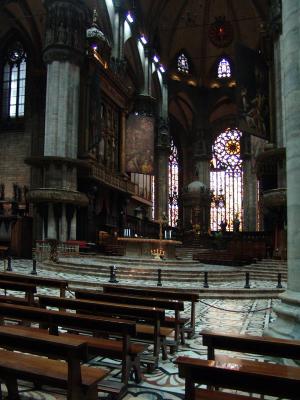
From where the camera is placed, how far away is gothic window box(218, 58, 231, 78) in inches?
1927

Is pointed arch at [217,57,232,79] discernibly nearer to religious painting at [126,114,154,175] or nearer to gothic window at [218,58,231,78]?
gothic window at [218,58,231,78]

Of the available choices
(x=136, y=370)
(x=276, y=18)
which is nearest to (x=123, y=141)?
(x=276, y=18)

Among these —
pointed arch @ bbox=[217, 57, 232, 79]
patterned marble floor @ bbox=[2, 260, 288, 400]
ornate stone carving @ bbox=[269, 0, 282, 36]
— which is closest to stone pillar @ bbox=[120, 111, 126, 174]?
ornate stone carving @ bbox=[269, 0, 282, 36]

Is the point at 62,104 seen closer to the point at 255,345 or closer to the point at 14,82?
the point at 14,82

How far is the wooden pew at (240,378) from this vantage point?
8.21 ft

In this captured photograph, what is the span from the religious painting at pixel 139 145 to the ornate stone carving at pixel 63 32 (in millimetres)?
8275

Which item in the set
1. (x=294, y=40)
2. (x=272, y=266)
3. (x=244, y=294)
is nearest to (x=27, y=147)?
(x=272, y=266)

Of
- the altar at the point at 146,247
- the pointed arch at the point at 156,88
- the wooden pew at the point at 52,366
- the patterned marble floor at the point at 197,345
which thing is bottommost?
the patterned marble floor at the point at 197,345

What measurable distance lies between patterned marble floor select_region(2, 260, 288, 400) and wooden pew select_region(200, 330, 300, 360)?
0.93 m

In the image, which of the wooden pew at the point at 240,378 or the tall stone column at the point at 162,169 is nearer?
the wooden pew at the point at 240,378

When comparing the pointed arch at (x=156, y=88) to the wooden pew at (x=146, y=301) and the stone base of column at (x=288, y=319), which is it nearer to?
the wooden pew at (x=146, y=301)

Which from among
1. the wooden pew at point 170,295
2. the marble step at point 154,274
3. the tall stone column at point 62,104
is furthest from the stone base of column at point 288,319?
the tall stone column at point 62,104

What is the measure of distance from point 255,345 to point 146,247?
681 inches

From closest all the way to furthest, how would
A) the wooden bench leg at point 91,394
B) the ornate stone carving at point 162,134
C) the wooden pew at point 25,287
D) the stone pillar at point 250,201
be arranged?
the wooden bench leg at point 91,394
the wooden pew at point 25,287
the ornate stone carving at point 162,134
the stone pillar at point 250,201
